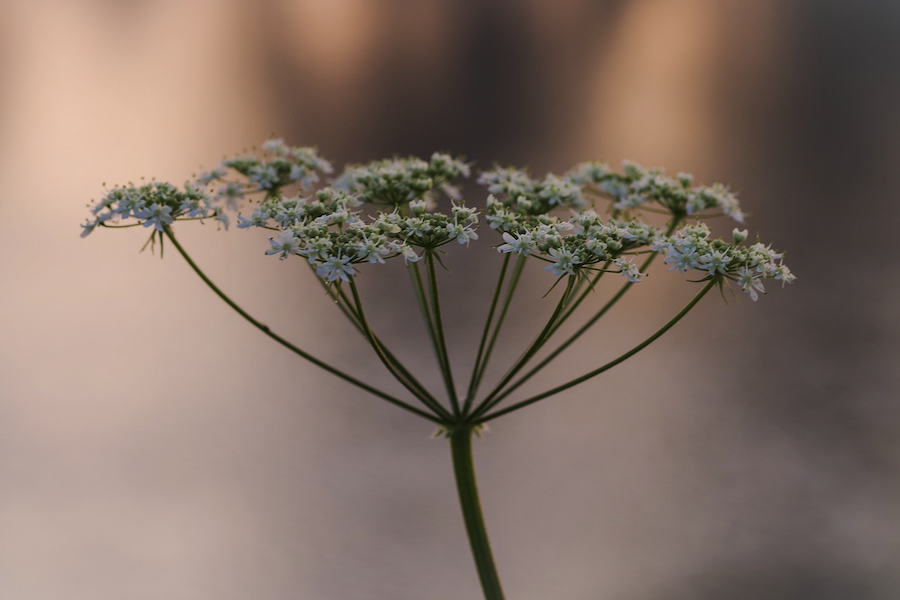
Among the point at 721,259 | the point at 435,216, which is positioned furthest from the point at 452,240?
the point at 721,259

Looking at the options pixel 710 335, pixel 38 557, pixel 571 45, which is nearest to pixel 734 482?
pixel 710 335

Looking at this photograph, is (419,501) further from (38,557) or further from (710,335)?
(710,335)

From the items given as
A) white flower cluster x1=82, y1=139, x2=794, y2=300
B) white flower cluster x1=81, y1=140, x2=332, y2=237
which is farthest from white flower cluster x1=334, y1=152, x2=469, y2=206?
white flower cluster x1=81, y1=140, x2=332, y2=237

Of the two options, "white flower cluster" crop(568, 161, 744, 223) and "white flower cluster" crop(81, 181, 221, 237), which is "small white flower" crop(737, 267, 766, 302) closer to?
"white flower cluster" crop(568, 161, 744, 223)

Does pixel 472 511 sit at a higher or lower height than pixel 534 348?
lower

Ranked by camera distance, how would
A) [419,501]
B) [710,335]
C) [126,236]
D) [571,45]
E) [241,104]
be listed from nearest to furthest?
[419,501] < [710,335] < [126,236] < [241,104] < [571,45]

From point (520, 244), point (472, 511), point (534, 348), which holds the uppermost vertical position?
point (520, 244)

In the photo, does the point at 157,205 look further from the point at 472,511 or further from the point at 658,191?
the point at 658,191
